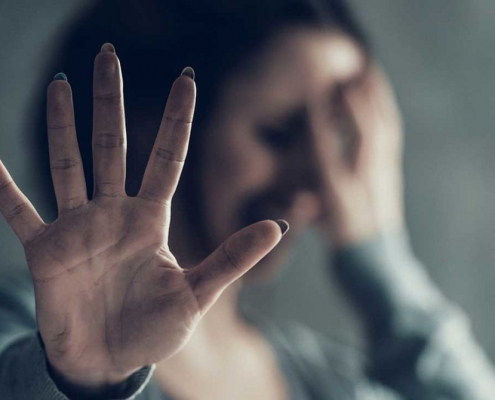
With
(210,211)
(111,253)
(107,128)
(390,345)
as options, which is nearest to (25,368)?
(111,253)

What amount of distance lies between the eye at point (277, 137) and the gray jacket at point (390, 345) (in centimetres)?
20

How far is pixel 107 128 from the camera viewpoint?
0.59 meters

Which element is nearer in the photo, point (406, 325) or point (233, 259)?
point (233, 259)

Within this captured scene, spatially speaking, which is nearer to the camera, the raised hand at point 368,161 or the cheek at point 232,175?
the cheek at point 232,175

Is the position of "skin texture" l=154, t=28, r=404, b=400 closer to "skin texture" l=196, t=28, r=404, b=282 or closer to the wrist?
"skin texture" l=196, t=28, r=404, b=282

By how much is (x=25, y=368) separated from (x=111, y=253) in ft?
0.49

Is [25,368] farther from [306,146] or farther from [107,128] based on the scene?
[306,146]

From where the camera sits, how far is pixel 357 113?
1043 mm

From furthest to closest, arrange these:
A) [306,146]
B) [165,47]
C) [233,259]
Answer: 1. [306,146]
2. [165,47]
3. [233,259]

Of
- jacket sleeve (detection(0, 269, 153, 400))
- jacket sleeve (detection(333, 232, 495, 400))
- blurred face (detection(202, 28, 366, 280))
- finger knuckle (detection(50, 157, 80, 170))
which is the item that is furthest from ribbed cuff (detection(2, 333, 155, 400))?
jacket sleeve (detection(333, 232, 495, 400))

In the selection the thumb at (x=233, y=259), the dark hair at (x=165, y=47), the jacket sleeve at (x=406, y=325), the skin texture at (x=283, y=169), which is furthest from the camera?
the jacket sleeve at (x=406, y=325)

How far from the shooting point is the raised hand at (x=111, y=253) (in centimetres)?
57

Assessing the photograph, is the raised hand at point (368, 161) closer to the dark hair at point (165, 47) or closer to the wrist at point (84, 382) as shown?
the dark hair at point (165, 47)

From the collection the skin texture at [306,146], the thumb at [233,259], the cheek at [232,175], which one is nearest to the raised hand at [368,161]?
the skin texture at [306,146]
